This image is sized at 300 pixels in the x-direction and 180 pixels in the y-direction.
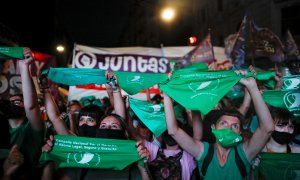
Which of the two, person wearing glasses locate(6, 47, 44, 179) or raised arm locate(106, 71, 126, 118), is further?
raised arm locate(106, 71, 126, 118)

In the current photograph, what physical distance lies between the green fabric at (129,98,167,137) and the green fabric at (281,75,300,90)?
5.66 ft

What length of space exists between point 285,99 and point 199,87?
1307 mm

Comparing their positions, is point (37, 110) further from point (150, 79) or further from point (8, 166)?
point (150, 79)

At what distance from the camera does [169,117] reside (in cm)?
351

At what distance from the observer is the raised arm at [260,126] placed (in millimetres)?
3215

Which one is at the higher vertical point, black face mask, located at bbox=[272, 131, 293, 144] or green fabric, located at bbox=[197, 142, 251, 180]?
black face mask, located at bbox=[272, 131, 293, 144]

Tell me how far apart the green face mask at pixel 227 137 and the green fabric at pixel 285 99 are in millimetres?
1239

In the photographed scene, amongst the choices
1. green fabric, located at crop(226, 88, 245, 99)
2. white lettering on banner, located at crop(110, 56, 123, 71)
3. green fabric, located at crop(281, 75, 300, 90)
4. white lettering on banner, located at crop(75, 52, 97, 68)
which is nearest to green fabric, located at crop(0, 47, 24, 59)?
green fabric, located at crop(281, 75, 300, 90)

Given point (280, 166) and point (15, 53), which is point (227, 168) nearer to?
point (280, 166)

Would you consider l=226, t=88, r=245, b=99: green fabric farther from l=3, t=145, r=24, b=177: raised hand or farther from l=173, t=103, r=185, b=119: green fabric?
l=3, t=145, r=24, b=177: raised hand

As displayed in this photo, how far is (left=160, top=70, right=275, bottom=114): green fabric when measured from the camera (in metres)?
3.65

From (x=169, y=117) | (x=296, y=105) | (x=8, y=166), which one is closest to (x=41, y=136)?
(x=8, y=166)

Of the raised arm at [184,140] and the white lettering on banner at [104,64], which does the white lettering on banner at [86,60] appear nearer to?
the white lettering on banner at [104,64]

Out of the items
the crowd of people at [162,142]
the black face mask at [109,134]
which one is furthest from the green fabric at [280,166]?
the black face mask at [109,134]
